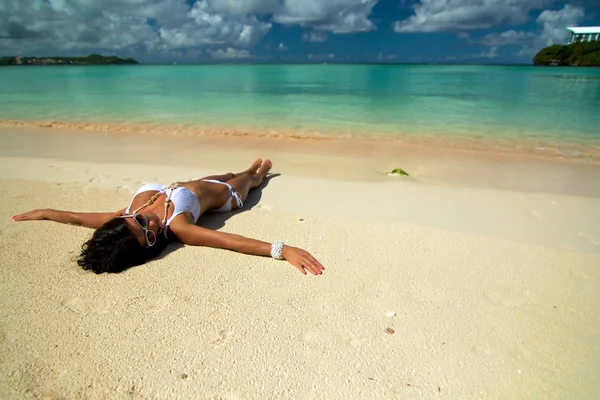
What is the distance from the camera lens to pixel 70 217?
12.7 feet

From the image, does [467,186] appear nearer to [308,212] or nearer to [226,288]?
[308,212]

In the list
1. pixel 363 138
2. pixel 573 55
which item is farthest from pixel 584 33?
pixel 363 138

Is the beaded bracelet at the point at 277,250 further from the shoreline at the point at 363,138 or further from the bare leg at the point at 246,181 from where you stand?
the shoreline at the point at 363,138

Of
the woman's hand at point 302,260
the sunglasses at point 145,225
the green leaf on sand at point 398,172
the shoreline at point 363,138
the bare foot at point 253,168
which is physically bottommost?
the shoreline at point 363,138

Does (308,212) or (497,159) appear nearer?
(308,212)

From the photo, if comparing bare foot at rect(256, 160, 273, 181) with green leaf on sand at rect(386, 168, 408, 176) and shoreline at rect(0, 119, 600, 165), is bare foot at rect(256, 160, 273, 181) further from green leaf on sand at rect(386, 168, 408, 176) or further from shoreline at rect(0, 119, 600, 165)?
shoreline at rect(0, 119, 600, 165)

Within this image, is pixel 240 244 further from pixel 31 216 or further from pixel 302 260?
pixel 31 216

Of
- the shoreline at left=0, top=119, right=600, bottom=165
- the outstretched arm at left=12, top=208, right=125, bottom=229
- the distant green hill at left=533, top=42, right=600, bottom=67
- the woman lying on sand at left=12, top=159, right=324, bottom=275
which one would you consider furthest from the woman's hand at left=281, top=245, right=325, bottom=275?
the distant green hill at left=533, top=42, right=600, bottom=67

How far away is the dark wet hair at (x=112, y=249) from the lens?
300 cm

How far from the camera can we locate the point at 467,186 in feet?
17.4

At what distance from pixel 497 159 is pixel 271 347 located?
6.36m

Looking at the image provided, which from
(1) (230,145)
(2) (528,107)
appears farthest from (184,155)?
(2) (528,107)

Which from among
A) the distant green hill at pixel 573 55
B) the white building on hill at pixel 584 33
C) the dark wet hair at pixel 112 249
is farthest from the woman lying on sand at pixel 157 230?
the white building on hill at pixel 584 33

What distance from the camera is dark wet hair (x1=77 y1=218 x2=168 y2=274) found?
300cm
